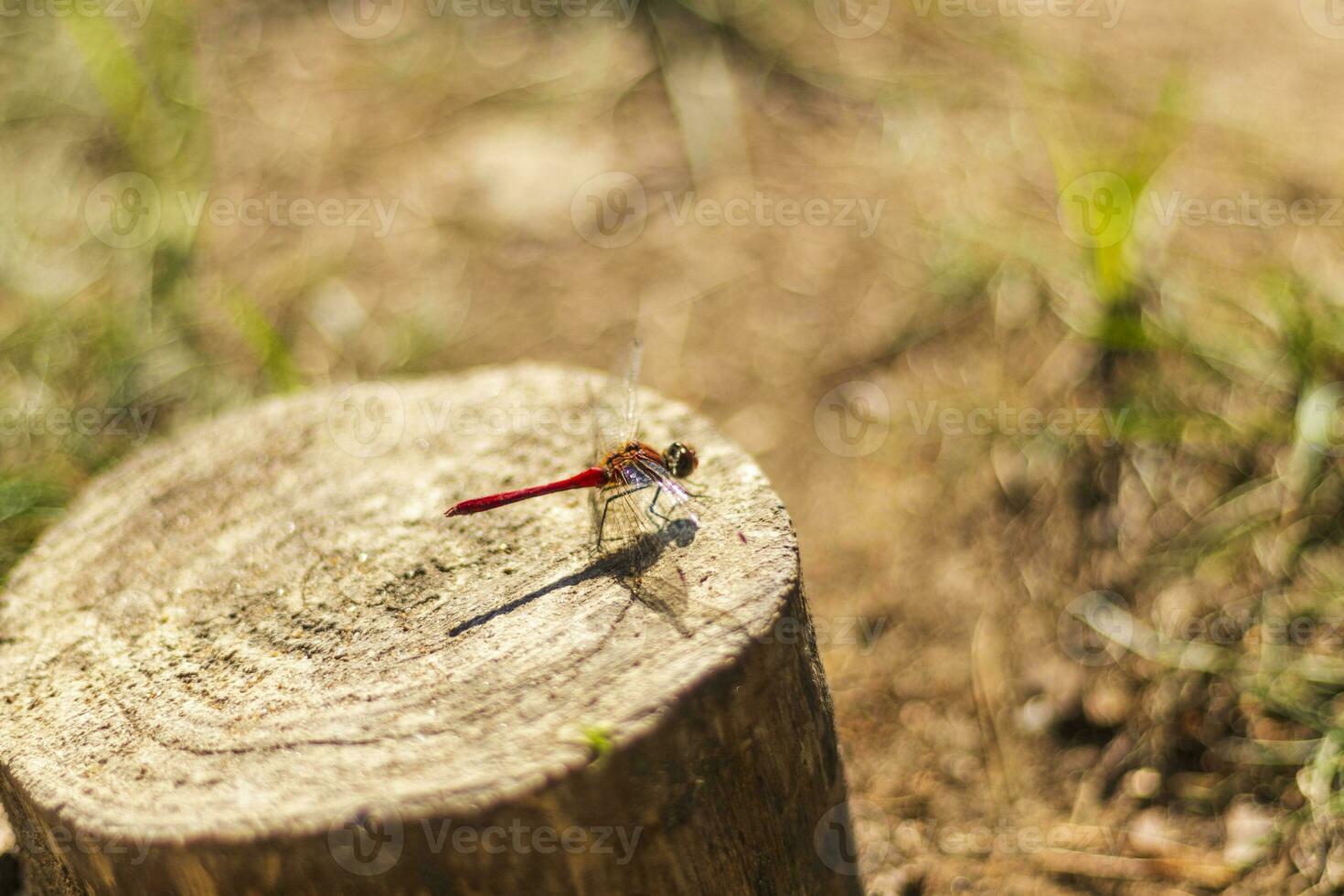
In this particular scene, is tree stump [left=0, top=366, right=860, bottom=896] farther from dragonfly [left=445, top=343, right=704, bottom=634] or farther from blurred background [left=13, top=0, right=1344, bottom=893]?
blurred background [left=13, top=0, right=1344, bottom=893]

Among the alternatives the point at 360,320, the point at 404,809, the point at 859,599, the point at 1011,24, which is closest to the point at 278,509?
the point at 404,809

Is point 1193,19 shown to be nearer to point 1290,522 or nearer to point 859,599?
point 1290,522

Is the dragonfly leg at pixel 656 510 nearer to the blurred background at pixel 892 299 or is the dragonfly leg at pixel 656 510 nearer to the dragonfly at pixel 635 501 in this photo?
the dragonfly at pixel 635 501

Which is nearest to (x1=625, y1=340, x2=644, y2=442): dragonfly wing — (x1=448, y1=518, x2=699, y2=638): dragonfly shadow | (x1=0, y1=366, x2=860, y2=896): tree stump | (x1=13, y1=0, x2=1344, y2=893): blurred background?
(x1=0, y1=366, x2=860, y2=896): tree stump

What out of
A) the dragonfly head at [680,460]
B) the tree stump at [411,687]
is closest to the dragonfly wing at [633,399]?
the tree stump at [411,687]

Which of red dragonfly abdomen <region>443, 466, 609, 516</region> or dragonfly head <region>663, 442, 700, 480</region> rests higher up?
dragonfly head <region>663, 442, 700, 480</region>

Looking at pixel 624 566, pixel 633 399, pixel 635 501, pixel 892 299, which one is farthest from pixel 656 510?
pixel 892 299
